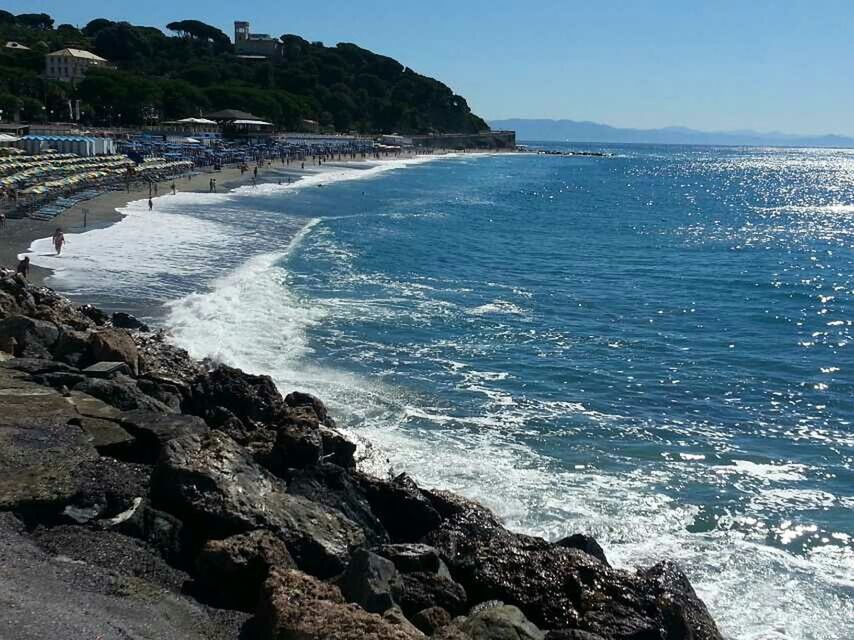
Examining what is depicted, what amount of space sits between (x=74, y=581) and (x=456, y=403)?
10.8 meters

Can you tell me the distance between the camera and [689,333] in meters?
25.0

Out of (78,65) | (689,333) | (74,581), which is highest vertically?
(78,65)

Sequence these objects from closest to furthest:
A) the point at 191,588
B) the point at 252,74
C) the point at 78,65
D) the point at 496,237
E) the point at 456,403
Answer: the point at 191,588 < the point at 456,403 < the point at 496,237 < the point at 78,65 < the point at 252,74

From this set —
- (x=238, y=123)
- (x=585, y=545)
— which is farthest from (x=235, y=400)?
(x=238, y=123)

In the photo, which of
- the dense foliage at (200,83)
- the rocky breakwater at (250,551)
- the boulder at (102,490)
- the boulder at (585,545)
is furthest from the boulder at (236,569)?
the dense foliage at (200,83)

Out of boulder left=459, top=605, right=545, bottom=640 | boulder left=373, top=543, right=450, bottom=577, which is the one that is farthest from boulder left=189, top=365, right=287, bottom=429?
boulder left=459, top=605, right=545, bottom=640

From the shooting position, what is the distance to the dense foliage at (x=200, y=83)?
334 feet

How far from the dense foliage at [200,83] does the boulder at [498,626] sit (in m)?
89.6

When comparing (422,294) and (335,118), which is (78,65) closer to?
(335,118)

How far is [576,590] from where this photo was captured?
344 inches

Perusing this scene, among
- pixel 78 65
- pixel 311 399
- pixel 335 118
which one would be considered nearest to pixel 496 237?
pixel 311 399

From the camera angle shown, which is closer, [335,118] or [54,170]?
[54,170]

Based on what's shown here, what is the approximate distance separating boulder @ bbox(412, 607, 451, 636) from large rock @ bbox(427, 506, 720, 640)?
3.32ft

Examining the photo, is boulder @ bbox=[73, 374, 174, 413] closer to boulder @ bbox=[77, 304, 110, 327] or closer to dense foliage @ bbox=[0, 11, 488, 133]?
boulder @ bbox=[77, 304, 110, 327]
